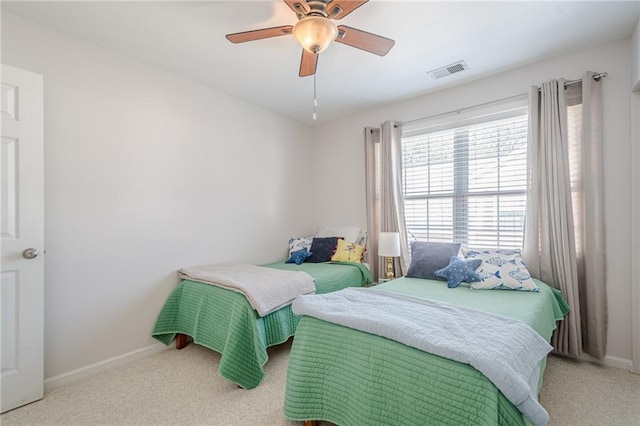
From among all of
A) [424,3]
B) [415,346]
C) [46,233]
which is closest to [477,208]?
[424,3]

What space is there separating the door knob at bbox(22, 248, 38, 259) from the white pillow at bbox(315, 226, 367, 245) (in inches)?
111

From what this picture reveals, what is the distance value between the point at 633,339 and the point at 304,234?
3344mm

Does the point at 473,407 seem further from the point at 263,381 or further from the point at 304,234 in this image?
the point at 304,234

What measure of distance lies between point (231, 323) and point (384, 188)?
2244 millimetres

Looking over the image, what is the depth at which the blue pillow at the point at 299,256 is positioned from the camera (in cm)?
342

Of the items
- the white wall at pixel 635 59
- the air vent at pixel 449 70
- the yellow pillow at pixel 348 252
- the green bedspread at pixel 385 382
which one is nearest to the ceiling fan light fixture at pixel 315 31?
the air vent at pixel 449 70

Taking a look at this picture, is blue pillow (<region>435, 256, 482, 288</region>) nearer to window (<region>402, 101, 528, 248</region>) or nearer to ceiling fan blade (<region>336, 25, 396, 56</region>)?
window (<region>402, 101, 528, 248</region>)

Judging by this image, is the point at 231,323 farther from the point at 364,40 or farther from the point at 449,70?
the point at 449,70

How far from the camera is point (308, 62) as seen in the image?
207cm

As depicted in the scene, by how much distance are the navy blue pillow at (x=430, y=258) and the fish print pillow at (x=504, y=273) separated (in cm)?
26

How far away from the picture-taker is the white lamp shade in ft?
9.97

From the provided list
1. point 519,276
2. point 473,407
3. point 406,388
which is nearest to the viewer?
point 473,407

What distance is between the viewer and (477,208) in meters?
2.94

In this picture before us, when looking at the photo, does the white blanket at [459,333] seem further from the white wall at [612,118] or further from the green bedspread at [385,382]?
the white wall at [612,118]
